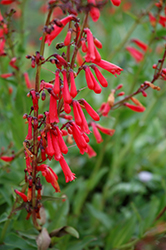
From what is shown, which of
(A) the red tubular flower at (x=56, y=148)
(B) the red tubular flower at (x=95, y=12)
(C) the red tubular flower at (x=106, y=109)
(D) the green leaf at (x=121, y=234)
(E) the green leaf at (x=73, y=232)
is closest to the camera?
(B) the red tubular flower at (x=95, y=12)

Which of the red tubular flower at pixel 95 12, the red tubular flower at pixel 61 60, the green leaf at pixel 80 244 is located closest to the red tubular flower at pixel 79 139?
the red tubular flower at pixel 61 60

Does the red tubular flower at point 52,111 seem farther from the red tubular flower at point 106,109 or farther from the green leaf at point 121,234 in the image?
the green leaf at point 121,234

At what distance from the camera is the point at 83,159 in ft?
11.8

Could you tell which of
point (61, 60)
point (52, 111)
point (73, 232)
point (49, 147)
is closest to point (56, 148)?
point (49, 147)

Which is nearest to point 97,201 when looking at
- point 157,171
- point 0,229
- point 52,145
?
point 157,171

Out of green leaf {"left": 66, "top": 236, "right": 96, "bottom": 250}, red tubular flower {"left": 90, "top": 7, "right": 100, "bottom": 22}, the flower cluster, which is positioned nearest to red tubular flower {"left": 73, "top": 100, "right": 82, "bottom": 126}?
the flower cluster

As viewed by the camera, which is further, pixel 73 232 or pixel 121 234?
pixel 121 234

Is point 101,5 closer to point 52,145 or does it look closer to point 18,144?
point 52,145

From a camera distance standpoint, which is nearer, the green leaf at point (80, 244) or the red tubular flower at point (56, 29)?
the red tubular flower at point (56, 29)

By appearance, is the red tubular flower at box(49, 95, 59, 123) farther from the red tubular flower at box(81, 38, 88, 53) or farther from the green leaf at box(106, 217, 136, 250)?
the green leaf at box(106, 217, 136, 250)

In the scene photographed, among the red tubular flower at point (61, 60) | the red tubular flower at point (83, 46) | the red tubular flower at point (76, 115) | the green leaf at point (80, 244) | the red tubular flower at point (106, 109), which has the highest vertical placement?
the red tubular flower at point (83, 46)

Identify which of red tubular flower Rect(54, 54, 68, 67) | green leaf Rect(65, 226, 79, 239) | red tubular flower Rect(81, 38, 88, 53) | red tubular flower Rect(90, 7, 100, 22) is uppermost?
red tubular flower Rect(90, 7, 100, 22)

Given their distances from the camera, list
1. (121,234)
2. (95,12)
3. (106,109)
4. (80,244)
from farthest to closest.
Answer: (121,234)
(80,244)
(106,109)
(95,12)

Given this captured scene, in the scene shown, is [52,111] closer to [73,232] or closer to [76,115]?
[76,115]
